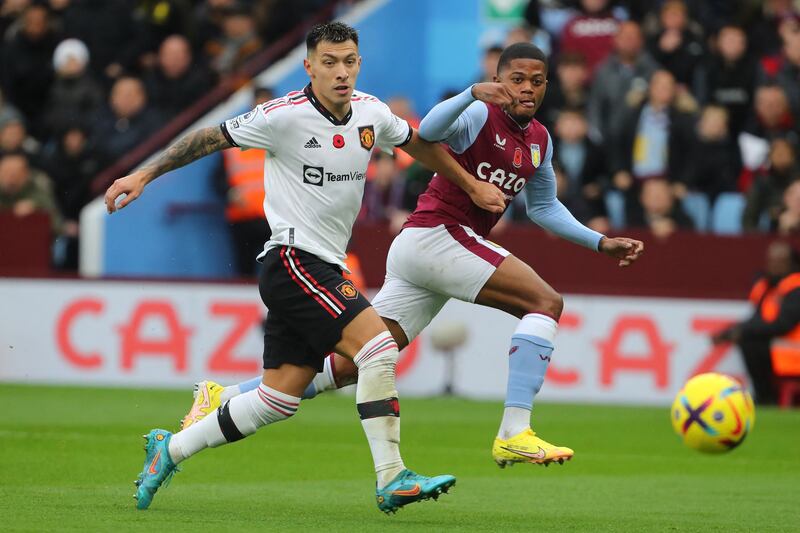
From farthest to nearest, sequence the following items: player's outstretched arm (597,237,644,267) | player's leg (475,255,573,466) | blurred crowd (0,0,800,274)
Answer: blurred crowd (0,0,800,274) → player's outstretched arm (597,237,644,267) → player's leg (475,255,573,466)

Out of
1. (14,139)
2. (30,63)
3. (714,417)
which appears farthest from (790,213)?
A: (30,63)

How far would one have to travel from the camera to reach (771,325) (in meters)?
16.2

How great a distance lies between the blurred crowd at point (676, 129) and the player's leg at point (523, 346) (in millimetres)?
7859

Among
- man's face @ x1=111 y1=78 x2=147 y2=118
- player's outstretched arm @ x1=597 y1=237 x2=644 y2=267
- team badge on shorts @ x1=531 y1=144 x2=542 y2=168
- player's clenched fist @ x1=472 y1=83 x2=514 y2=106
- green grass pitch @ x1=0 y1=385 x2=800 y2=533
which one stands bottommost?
green grass pitch @ x1=0 y1=385 x2=800 y2=533

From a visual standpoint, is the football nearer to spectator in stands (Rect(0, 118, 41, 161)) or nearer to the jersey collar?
the jersey collar

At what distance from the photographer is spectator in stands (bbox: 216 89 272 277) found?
17641 mm

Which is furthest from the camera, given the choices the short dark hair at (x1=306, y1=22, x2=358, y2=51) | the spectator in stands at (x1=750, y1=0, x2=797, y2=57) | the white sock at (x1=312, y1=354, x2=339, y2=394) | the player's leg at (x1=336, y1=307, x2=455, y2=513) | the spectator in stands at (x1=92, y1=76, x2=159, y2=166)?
the spectator in stands at (x1=92, y1=76, x2=159, y2=166)

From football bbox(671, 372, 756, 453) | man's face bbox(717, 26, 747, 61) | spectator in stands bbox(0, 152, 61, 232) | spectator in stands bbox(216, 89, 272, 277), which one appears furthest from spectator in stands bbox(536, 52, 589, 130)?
football bbox(671, 372, 756, 453)

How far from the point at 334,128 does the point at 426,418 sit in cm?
700

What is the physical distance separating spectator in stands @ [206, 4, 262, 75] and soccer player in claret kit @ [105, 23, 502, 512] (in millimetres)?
12509

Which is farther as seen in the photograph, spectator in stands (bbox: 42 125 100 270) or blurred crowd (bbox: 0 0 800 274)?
spectator in stands (bbox: 42 125 100 270)

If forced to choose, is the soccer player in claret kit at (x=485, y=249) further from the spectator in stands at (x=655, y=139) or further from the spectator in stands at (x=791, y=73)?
the spectator in stands at (x=791, y=73)

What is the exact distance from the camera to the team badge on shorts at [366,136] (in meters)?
8.21

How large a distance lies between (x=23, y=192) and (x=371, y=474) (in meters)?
9.60
